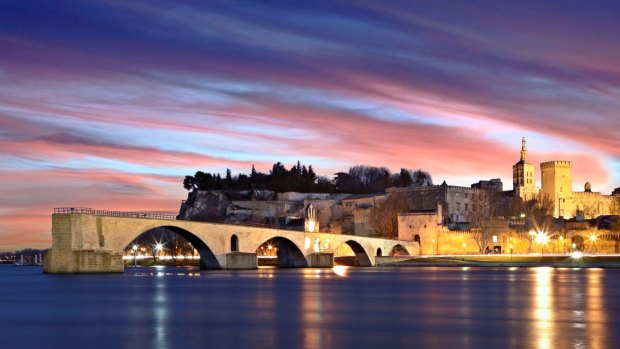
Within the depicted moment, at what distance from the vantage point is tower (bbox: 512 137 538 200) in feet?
515

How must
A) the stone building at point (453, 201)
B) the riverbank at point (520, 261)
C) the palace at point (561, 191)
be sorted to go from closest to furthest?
the riverbank at point (520, 261), the stone building at point (453, 201), the palace at point (561, 191)

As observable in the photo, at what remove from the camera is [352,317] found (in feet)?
104

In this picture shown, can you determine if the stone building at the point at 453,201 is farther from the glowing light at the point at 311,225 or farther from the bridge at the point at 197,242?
the glowing light at the point at 311,225

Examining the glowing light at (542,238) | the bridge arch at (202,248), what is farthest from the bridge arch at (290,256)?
the glowing light at (542,238)

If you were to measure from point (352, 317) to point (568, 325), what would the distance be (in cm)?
730

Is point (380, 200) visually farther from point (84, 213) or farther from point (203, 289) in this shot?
point (203, 289)

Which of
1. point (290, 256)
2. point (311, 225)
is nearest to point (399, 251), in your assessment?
point (311, 225)

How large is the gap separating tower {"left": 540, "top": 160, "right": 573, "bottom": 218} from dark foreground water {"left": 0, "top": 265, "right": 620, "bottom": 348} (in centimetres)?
11582

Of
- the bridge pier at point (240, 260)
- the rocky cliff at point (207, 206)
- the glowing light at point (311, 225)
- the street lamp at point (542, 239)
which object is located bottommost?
the bridge pier at point (240, 260)

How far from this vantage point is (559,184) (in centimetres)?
16525

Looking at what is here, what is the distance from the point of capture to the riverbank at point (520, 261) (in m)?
95.8

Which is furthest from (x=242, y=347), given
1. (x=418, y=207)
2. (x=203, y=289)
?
(x=418, y=207)

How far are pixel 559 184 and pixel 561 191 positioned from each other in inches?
55.5

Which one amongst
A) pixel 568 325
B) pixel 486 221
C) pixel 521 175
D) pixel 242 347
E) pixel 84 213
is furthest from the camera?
pixel 521 175
